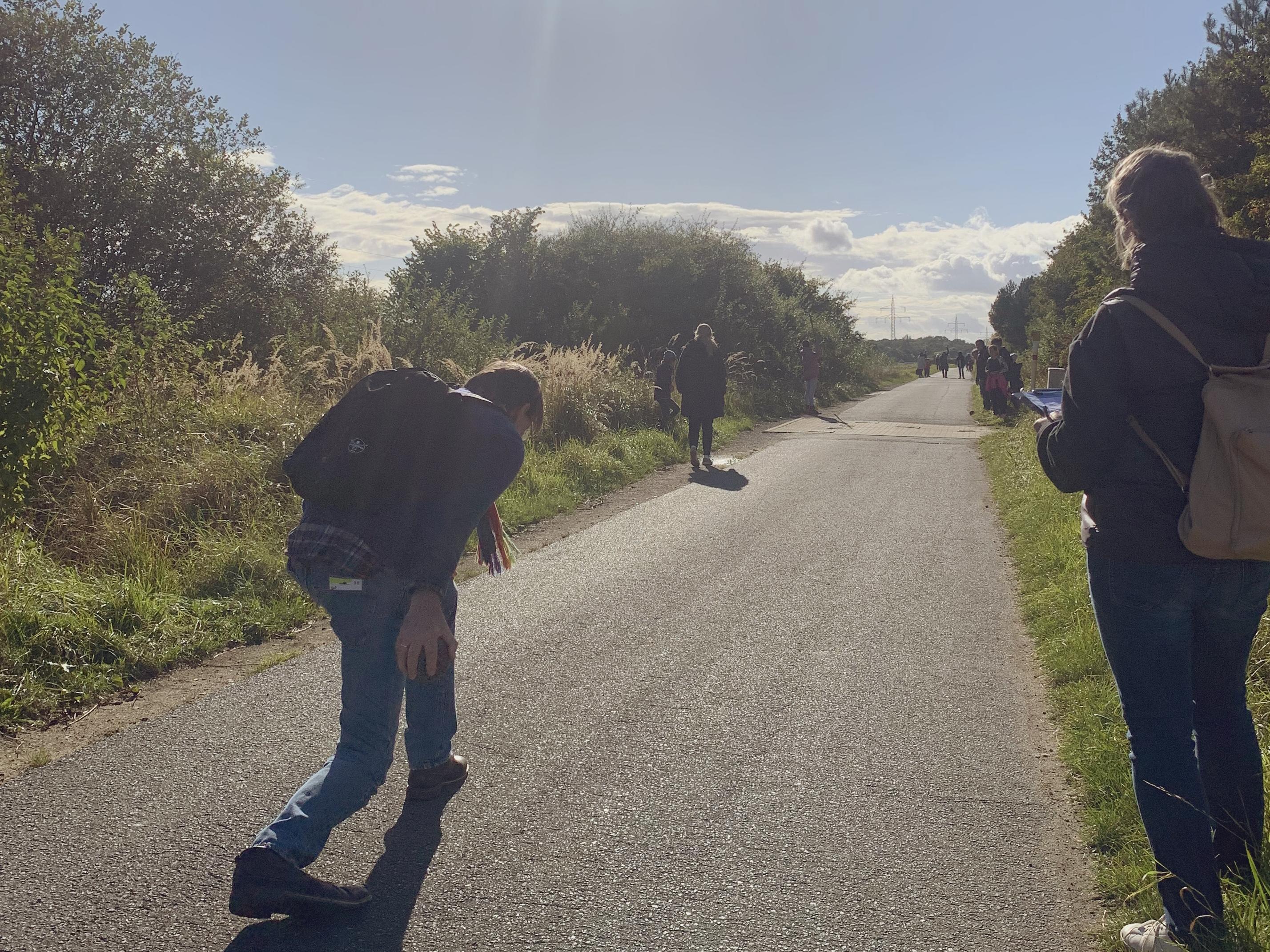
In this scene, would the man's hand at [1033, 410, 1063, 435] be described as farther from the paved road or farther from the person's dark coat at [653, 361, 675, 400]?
the person's dark coat at [653, 361, 675, 400]

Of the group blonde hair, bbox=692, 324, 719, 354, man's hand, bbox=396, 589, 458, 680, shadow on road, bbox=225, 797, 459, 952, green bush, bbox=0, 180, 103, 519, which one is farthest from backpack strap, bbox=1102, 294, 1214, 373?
blonde hair, bbox=692, 324, 719, 354

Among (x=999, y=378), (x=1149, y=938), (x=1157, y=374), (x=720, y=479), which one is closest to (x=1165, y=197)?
(x=1157, y=374)

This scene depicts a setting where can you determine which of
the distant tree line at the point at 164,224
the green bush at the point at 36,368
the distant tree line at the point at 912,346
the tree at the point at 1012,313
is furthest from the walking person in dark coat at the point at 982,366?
the distant tree line at the point at 912,346

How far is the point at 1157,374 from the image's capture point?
244 centimetres

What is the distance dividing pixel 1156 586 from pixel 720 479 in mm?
10793

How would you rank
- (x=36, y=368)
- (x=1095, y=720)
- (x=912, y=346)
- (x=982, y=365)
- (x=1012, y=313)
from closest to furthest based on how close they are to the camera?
(x=1095, y=720) → (x=36, y=368) → (x=982, y=365) → (x=1012, y=313) → (x=912, y=346)

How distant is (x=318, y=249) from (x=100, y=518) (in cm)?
1446

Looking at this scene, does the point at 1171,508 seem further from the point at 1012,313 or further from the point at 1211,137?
the point at 1012,313

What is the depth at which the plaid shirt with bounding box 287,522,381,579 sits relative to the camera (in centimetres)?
287

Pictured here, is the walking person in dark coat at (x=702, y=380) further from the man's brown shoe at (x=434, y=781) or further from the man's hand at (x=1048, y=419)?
the man's hand at (x=1048, y=419)

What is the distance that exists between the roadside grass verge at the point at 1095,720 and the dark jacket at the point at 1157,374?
1.06 meters

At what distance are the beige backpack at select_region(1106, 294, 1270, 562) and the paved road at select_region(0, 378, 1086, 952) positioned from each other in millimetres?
1310

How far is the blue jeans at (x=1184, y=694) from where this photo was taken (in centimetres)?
248

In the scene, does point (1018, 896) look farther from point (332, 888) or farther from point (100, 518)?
point (100, 518)
